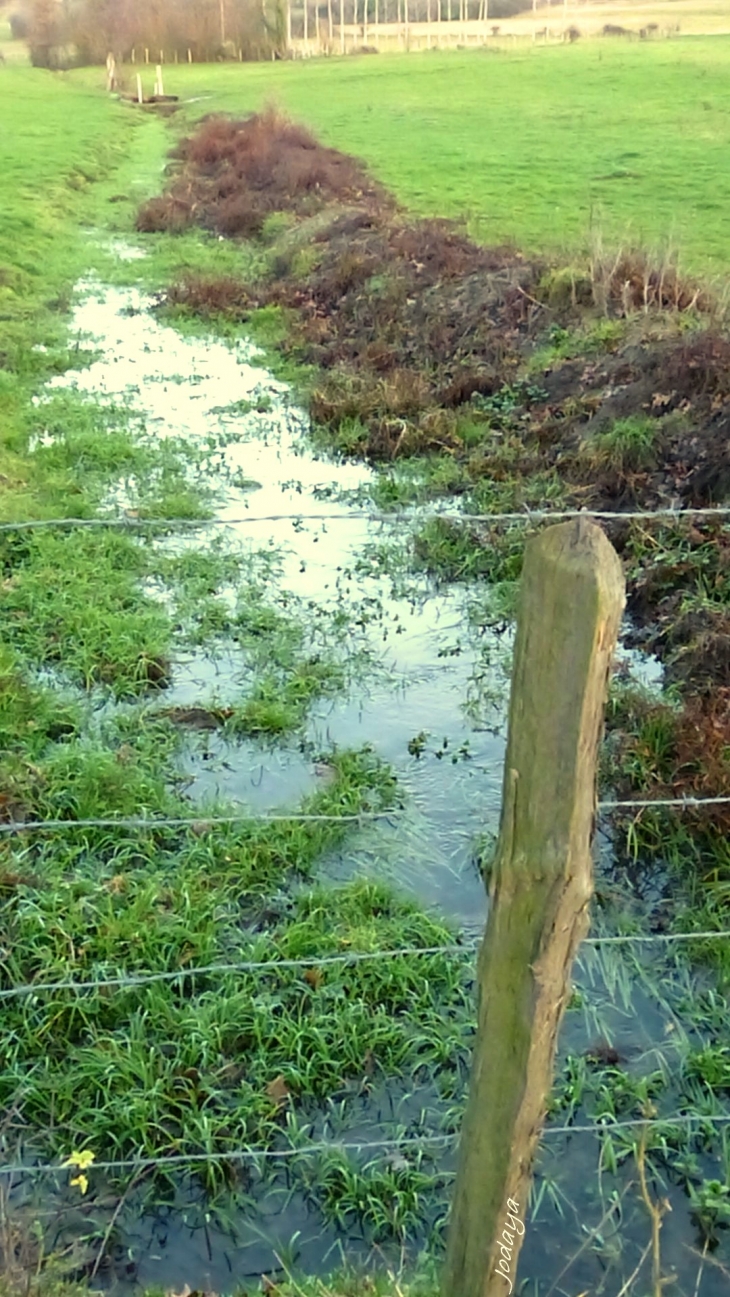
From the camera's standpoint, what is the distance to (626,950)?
5207 mm

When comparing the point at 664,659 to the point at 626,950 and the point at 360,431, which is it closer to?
the point at 626,950

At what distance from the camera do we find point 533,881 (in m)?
2.10

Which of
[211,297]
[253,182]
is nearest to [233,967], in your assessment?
[211,297]

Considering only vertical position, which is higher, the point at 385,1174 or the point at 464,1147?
the point at 464,1147

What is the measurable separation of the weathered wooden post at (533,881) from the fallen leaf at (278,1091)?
83.0 inches

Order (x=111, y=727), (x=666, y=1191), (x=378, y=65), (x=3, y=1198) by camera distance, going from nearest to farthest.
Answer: (x=3, y=1198)
(x=666, y=1191)
(x=111, y=727)
(x=378, y=65)

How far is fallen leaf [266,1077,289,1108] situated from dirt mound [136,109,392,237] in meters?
20.1

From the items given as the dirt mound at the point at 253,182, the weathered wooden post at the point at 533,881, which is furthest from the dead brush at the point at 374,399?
the dirt mound at the point at 253,182

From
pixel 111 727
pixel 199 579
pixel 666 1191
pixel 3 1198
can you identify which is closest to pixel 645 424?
pixel 199 579

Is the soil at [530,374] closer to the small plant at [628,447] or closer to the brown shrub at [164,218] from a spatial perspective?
the small plant at [628,447]

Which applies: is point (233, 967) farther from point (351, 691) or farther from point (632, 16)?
point (632, 16)

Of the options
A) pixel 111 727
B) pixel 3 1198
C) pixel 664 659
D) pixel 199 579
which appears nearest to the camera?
pixel 3 1198

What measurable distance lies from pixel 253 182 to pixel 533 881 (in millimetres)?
26037

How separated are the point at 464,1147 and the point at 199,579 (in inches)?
265
